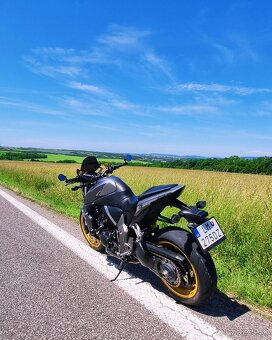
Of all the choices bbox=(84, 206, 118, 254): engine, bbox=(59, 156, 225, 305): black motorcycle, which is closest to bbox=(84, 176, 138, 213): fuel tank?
bbox=(59, 156, 225, 305): black motorcycle

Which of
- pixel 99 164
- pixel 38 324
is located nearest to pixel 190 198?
pixel 99 164

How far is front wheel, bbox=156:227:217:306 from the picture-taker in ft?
9.25

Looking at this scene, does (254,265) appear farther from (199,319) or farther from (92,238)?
(92,238)

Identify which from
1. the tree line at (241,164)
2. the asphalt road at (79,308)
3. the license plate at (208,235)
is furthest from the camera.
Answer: the tree line at (241,164)

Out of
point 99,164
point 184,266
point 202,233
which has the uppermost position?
point 99,164

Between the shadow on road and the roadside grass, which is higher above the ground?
the roadside grass

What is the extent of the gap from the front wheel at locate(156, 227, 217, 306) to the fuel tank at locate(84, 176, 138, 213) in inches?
22.2

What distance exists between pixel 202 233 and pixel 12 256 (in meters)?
2.86

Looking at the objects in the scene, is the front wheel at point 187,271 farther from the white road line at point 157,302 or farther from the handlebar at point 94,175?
the handlebar at point 94,175

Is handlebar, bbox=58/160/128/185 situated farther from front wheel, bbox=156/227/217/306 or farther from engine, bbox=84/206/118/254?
front wheel, bbox=156/227/217/306

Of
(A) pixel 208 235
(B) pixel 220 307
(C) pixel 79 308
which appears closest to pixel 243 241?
(B) pixel 220 307

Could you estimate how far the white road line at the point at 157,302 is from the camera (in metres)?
2.54

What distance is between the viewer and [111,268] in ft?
13.1

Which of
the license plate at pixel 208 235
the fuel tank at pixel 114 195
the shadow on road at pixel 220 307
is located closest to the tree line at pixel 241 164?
the fuel tank at pixel 114 195
